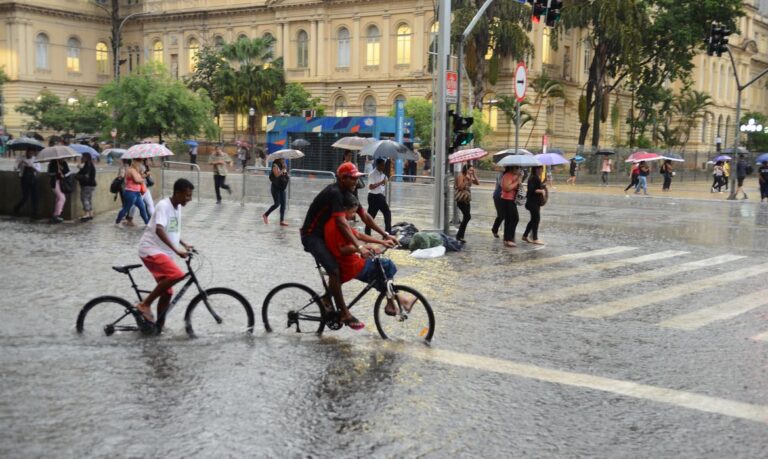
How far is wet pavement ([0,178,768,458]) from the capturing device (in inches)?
226

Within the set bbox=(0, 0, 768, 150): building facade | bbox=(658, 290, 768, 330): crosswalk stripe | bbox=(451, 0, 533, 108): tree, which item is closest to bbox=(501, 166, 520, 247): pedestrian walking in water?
bbox=(658, 290, 768, 330): crosswalk stripe

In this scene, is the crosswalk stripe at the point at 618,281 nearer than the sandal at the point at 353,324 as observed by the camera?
No

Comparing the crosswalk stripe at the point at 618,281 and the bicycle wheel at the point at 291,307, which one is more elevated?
the bicycle wheel at the point at 291,307

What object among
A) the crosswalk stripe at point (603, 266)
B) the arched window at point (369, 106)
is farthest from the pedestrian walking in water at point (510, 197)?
the arched window at point (369, 106)

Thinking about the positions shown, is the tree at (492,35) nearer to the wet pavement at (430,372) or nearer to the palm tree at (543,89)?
the palm tree at (543,89)

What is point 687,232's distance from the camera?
19.9 m

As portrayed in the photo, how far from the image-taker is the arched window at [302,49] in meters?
66.6

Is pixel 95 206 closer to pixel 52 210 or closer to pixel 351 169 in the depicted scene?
pixel 52 210

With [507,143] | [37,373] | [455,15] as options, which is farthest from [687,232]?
[507,143]

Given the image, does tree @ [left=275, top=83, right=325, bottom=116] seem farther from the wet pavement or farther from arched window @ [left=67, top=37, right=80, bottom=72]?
the wet pavement

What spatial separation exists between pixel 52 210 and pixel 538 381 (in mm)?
15305

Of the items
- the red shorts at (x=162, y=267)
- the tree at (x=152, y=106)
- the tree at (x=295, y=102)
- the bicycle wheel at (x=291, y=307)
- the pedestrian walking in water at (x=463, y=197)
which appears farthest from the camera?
the tree at (x=295, y=102)

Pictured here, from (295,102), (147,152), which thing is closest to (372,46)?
(295,102)

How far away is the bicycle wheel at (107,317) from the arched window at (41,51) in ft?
238
